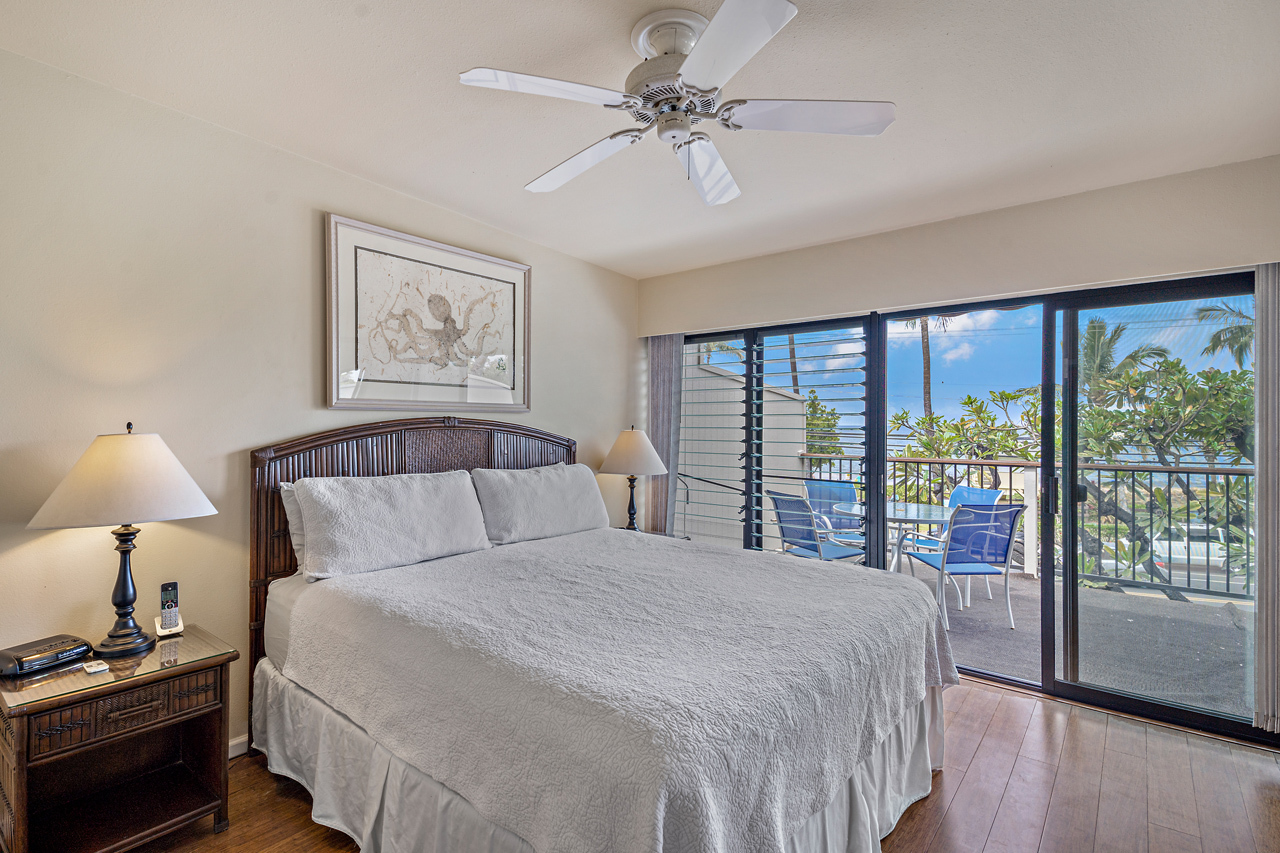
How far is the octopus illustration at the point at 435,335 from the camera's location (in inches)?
112

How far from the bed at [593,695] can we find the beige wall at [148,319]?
20cm

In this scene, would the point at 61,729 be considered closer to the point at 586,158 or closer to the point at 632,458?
the point at 586,158

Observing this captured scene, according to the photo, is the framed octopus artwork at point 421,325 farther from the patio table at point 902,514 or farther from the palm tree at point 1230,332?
the palm tree at point 1230,332

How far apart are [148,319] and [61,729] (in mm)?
1346

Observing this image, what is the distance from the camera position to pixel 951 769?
227 cm

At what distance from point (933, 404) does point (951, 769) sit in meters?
2.82

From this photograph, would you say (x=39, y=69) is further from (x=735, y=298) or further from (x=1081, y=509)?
(x=1081, y=509)

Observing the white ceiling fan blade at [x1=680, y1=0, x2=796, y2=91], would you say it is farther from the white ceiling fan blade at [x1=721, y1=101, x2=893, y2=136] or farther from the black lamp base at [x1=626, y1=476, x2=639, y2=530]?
the black lamp base at [x1=626, y1=476, x2=639, y2=530]

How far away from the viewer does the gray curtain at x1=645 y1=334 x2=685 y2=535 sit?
4.37 meters

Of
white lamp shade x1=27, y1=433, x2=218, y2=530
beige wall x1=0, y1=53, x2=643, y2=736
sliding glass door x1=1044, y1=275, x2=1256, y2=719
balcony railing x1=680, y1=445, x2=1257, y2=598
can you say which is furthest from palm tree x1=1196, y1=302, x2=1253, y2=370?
white lamp shade x1=27, y1=433, x2=218, y2=530

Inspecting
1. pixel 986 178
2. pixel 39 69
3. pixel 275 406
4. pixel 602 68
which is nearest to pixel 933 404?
pixel 986 178

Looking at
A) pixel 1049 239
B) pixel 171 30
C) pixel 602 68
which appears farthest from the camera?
pixel 1049 239

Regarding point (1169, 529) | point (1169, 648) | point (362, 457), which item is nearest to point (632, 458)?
point (362, 457)

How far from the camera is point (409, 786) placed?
154cm
